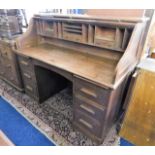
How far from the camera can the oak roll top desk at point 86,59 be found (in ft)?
3.81

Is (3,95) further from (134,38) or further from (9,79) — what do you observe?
(134,38)

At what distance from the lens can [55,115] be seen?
1.82m

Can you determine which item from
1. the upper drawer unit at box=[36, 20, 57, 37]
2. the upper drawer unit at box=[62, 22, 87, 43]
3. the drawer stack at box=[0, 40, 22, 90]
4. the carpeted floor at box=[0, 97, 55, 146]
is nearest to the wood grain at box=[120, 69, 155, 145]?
the upper drawer unit at box=[62, 22, 87, 43]

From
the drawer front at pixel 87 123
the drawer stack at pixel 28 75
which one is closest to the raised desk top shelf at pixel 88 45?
the drawer stack at pixel 28 75

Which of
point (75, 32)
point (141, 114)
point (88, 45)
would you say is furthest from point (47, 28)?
point (141, 114)

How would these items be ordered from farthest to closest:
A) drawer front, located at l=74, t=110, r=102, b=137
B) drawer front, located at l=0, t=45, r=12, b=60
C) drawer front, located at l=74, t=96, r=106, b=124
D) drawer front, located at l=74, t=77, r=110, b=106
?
drawer front, located at l=0, t=45, r=12, b=60, drawer front, located at l=74, t=110, r=102, b=137, drawer front, located at l=74, t=96, r=106, b=124, drawer front, located at l=74, t=77, r=110, b=106

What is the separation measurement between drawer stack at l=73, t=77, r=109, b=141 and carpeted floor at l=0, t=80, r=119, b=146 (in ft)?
0.49

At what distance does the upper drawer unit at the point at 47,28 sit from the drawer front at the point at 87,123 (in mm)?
1035

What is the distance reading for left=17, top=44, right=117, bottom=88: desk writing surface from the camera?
1175 millimetres

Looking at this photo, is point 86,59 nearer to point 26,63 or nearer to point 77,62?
point 77,62

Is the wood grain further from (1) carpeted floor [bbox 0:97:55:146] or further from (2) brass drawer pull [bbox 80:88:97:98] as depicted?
(1) carpeted floor [bbox 0:97:55:146]

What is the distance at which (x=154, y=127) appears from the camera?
4.29 feet

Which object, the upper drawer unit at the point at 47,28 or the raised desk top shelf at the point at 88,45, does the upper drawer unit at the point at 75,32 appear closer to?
the raised desk top shelf at the point at 88,45

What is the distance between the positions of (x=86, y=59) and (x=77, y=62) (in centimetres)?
13
